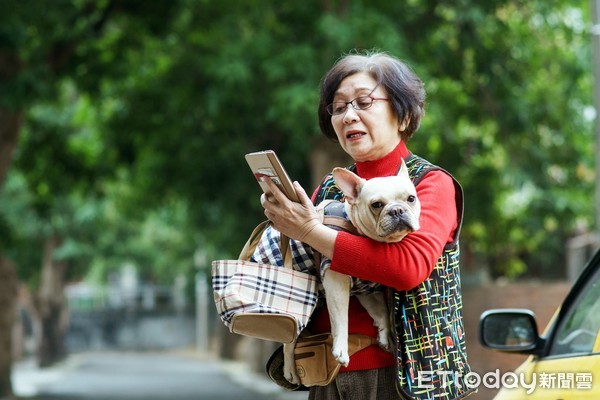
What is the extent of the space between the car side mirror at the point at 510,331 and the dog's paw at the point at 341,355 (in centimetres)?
128

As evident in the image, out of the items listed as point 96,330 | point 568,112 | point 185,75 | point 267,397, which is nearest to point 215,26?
point 185,75

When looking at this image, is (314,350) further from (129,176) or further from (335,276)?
(129,176)

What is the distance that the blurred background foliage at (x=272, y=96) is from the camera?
15.4 meters

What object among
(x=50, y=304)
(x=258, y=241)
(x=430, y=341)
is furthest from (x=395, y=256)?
(x=50, y=304)

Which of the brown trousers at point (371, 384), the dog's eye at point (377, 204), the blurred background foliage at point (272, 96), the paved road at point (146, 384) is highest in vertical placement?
the blurred background foliage at point (272, 96)

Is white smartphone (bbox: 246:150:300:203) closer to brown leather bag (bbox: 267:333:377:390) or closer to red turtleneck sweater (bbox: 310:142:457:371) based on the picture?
red turtleneck sweater (bbox: 310:142:457:371)

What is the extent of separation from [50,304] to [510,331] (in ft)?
114

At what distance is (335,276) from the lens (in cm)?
323


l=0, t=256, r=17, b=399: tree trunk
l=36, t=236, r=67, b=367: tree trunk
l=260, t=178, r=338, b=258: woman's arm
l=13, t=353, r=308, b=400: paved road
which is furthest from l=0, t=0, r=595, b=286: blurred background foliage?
l=36, t=236, r=67, b=367: tree trunk

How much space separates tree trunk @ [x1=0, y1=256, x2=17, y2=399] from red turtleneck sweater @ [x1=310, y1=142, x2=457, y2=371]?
18741 millimetres

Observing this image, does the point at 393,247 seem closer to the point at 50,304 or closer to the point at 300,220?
the point at 300,220

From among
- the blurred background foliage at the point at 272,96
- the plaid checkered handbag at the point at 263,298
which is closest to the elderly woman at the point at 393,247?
the plaid checkered handbag at the point at 263,298

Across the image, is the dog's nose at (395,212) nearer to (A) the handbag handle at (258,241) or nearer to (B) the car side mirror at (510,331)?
(A) the handbag handle at (258,241)

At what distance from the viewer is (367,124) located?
339cm
